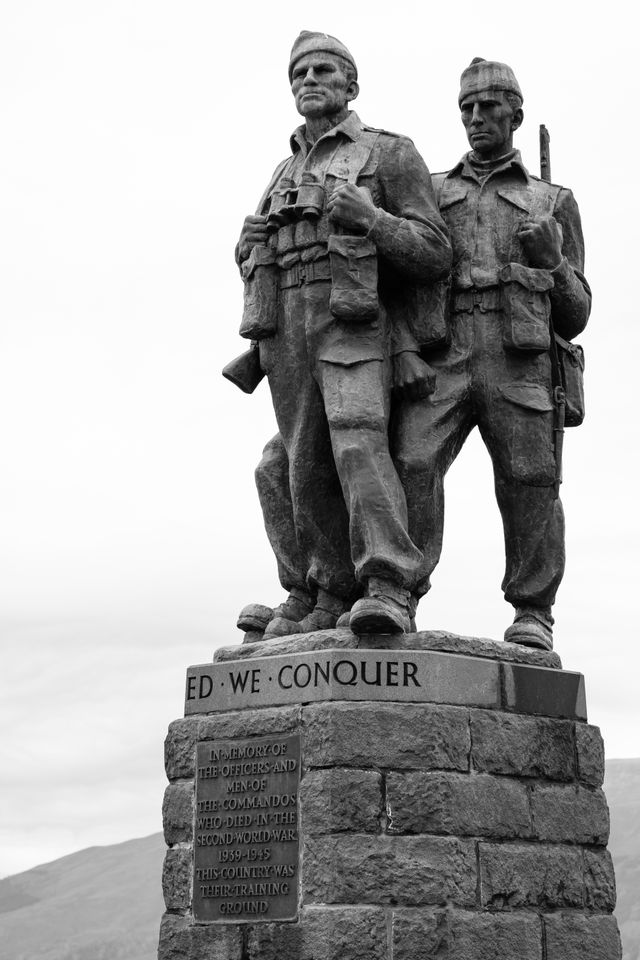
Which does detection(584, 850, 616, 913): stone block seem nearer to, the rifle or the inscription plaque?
the inscription plaque

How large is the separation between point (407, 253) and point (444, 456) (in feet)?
4.20

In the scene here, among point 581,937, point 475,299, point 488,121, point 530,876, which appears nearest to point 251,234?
point 475,299

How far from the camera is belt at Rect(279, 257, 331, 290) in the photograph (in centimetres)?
994

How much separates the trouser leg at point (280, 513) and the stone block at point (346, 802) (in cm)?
181

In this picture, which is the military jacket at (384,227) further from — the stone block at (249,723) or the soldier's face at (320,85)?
the stone block at (249,723)

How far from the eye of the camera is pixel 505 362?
402 inches

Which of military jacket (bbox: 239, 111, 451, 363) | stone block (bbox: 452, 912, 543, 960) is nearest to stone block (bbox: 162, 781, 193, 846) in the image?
stone block (bbox: 452, 912, 543, 960)

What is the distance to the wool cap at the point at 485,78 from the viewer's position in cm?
1048

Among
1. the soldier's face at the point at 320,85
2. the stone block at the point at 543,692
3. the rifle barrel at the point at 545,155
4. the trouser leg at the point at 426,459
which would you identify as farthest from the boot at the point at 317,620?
the rifle barrel at the point at 545,155

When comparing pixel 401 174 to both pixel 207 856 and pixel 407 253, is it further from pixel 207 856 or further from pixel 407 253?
pixel 207 856

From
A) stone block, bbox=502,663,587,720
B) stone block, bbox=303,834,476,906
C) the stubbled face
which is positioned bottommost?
stone block, bbox=303,834,476,906

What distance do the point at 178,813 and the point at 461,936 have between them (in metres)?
1.90

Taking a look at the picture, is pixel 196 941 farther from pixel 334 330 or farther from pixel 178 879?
pixel 334 330

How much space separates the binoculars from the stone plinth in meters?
2.57
